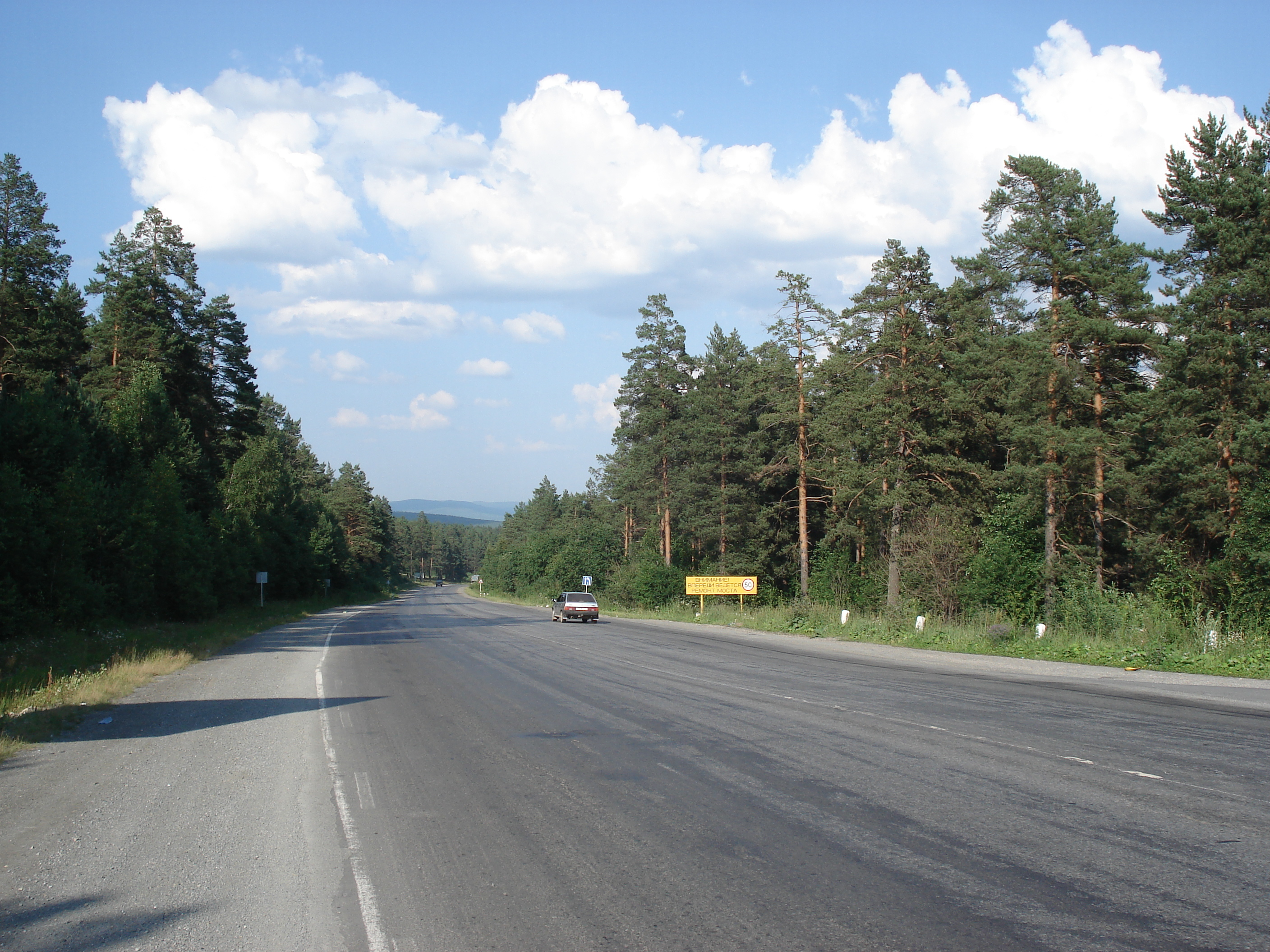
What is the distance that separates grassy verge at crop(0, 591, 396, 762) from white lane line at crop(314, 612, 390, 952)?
3872mm

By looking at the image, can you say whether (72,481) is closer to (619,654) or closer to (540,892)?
(619,654)

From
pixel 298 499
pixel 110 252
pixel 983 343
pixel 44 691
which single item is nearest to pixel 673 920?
pixel 44 691

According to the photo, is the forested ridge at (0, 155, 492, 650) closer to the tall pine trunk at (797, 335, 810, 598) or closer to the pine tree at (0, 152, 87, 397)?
the pine tree at (0, 152, 87, 397)

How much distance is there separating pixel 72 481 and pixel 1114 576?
1595 inches

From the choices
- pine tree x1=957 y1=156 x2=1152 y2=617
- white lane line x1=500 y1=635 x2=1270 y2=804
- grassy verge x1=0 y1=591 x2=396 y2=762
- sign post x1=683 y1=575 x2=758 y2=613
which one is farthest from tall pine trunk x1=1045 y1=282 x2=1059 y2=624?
grassy verge x1=0 y1=591 x2=396 y2=762

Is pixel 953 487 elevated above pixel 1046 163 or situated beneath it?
situated beneath

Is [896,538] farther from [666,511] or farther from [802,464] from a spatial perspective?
[666,511]

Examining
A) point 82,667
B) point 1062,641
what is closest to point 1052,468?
point 1062,641

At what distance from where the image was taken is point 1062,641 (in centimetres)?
2084

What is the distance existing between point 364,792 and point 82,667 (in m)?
14.7

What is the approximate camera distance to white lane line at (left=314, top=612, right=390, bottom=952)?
175 inches

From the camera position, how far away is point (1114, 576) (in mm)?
34438

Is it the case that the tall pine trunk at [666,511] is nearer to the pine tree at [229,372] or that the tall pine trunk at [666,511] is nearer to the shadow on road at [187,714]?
the pine tree at [229,372]

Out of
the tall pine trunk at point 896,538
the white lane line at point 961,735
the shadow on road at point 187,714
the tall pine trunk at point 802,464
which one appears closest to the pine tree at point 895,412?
the tall pine trunk at point 896,538
